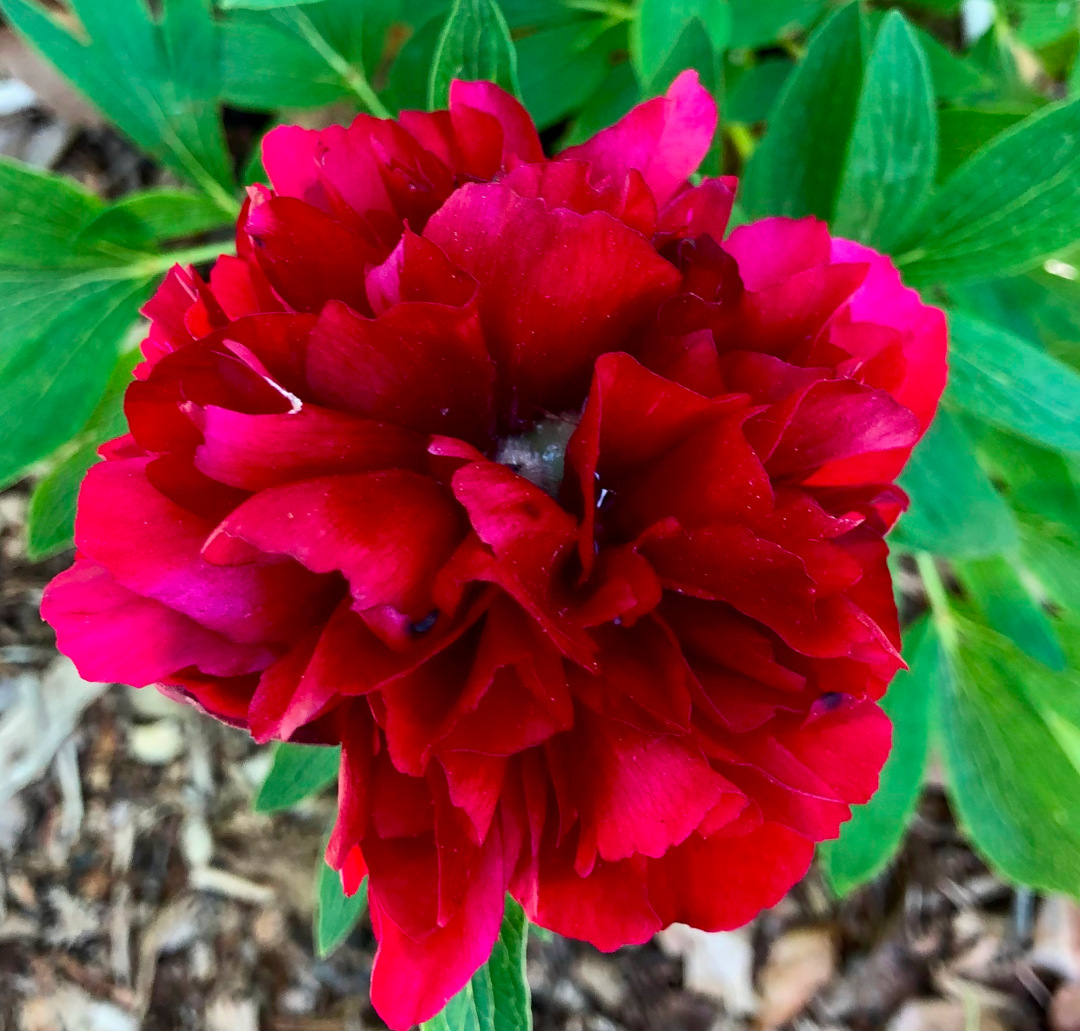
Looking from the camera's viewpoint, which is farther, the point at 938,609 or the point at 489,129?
the point at 938,609

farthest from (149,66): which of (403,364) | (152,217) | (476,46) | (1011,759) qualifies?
(1011,759)

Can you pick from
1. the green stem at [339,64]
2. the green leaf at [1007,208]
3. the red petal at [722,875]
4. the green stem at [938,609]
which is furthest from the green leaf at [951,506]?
the green stem at [339,64]

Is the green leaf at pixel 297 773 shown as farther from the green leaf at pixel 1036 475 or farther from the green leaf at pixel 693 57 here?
the green leaf at pixel 1036 475

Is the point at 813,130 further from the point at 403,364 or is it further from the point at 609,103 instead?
the point at 403,364

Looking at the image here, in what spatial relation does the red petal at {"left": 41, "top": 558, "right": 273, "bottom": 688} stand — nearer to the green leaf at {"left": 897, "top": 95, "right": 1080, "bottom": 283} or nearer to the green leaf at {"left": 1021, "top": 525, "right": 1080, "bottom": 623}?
the green leaf at {"left": 897, "top": 95, "right": 1080, "bottom": 283}

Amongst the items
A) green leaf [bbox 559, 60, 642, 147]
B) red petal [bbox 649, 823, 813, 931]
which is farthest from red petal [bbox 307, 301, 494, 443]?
green leaf [bbox 559, 60, 642, 147]

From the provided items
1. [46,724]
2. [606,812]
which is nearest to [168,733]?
[46,724]

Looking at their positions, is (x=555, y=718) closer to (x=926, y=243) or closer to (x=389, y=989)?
(x=389, y=989)

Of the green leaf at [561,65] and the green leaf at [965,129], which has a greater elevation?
the green leaf at [965,129]
